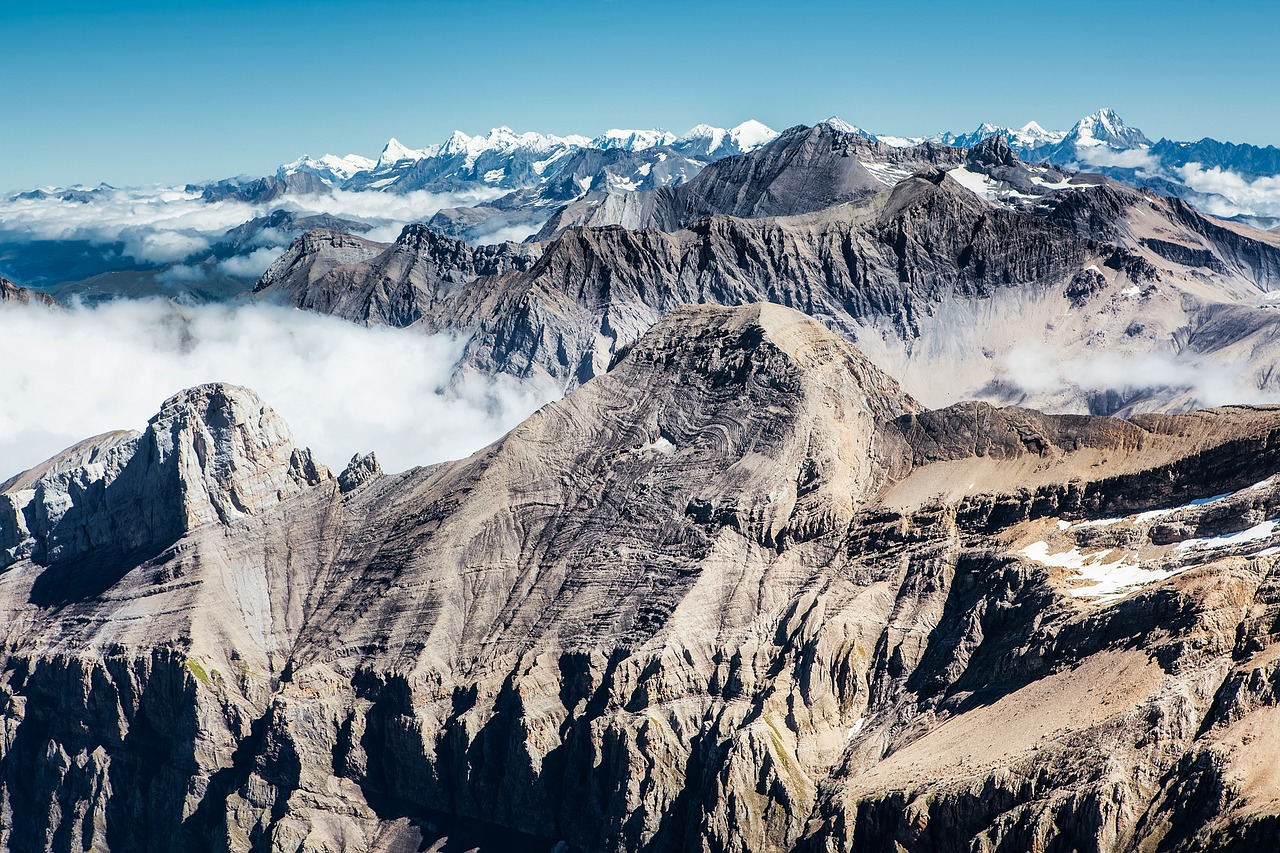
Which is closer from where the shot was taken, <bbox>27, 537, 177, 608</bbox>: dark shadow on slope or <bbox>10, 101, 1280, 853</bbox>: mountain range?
<bbox>10, 101, 1280, 853</bbox>: mountain range

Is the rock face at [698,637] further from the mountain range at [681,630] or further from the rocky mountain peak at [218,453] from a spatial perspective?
the rocky mountain peak at [218,453]

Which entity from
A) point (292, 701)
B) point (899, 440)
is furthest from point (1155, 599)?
point (292, 701)

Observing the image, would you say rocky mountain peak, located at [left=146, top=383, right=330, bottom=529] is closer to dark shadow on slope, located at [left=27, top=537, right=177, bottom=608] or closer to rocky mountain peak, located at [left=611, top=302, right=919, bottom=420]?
dark shadow on slope, located at [left=27, top=537, right=177, bottom=608]

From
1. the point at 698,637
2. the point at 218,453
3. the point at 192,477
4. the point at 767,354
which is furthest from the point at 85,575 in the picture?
the point at 767,354

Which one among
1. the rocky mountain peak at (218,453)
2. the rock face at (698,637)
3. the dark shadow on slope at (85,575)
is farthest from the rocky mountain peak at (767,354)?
the dark shadow on slope at (85,575)

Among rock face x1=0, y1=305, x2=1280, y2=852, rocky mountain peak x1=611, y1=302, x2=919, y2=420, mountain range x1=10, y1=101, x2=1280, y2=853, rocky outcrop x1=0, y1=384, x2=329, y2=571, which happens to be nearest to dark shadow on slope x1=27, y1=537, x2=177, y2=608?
rocky outcrop x1=0, y1=384, x2=329, y2=571

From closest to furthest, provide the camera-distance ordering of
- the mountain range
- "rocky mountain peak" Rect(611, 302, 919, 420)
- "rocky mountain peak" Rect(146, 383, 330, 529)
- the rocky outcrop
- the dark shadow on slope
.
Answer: the mountain range → "rocky mountain peak" Rect(611, 302, 919, 420) → "rocky mountain peak" Rect(146, 383, 330, 529) → the rocky outcrop → the dark shadow on slope

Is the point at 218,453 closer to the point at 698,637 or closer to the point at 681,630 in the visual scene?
the point at 681,630

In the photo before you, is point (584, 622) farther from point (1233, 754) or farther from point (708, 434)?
point (1233, 754)

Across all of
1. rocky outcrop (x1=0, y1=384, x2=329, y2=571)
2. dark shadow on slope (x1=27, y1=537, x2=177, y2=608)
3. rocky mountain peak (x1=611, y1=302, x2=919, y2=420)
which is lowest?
dark shadow on slope (x1=27, y1=537, x2=177, y2=608)
